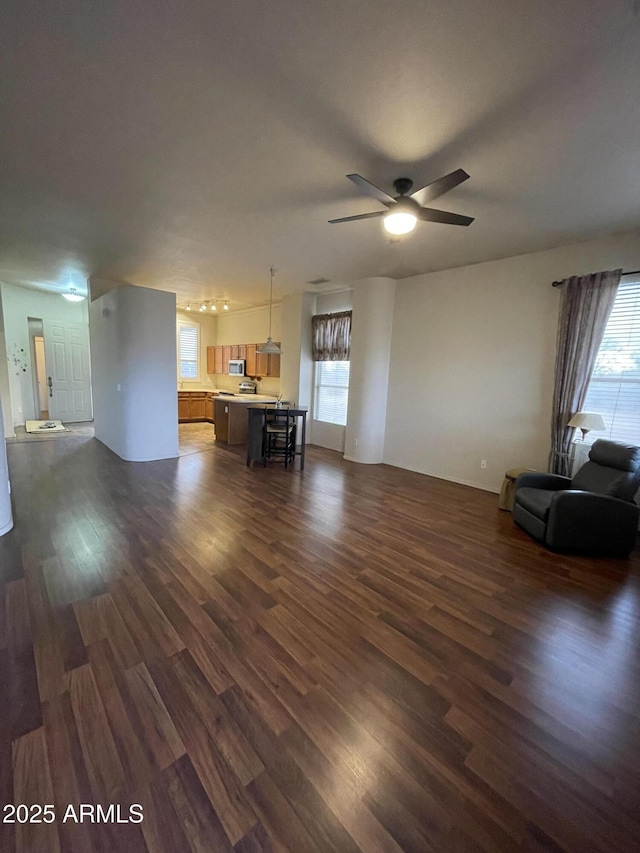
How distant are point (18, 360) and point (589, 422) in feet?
34.7

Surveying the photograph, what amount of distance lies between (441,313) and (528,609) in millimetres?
4148

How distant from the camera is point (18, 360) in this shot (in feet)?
25.2

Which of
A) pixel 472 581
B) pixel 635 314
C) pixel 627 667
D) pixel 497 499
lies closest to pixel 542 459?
pixel 497 499

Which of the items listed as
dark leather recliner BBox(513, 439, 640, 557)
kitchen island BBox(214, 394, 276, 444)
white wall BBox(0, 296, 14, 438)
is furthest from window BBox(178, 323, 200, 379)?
dark leather recliner BBox(513, 439, 640, 557)

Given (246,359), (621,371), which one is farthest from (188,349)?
(621,371)

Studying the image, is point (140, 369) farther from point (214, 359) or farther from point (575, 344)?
point (575, 344)

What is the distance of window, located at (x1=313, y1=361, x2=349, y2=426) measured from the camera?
21.9ft

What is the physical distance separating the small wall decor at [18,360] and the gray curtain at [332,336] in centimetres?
670

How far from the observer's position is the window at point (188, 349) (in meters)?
9.38

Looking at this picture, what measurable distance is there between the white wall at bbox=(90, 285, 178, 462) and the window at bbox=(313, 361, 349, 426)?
283 cm

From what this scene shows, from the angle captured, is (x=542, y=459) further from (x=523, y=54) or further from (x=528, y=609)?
(x=523, y=54)

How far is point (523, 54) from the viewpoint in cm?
167

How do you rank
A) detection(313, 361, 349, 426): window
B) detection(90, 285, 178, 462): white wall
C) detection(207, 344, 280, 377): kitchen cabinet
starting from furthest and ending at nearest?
detection(207, 344, 280, 377): kitchen cabinet
detection(313, 361, 349, 426): window
detection(90, 285, 178, 462): white wall

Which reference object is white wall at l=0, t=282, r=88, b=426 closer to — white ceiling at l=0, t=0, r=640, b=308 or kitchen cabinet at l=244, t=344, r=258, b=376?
kitchen cabinet at l=244, t=344, r=258, b=376
